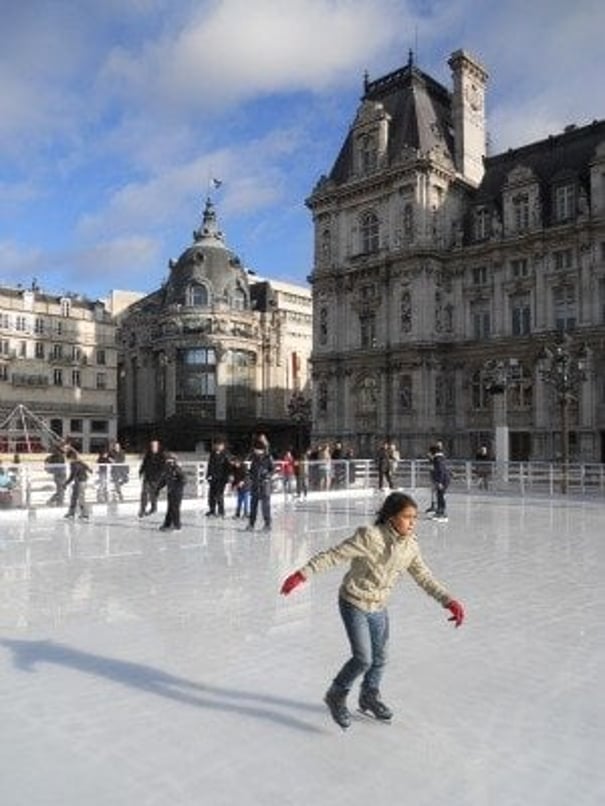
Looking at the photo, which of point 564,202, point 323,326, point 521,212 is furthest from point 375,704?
point 323,326

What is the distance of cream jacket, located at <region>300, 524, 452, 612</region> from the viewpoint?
5.28 meters

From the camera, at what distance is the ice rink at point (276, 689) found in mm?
4621

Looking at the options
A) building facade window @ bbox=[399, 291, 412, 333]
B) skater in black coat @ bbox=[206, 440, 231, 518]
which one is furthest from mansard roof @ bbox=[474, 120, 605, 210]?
skater in black coat @ bbox=[206, 440, 231, 518]

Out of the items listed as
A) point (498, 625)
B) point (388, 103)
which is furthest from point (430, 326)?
point (498, 625)

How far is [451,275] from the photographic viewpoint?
48.4 meters

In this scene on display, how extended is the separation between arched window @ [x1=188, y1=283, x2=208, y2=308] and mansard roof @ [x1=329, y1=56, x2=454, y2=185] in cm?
2310

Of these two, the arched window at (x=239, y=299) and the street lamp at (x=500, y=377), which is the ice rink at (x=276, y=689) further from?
the arched window at (x=239, y=299)

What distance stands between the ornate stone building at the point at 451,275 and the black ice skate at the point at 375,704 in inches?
1484

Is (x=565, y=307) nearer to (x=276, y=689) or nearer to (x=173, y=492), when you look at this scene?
(x=173, y=492)

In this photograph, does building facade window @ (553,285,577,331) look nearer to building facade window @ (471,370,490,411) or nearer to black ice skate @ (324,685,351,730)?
building facade window @ (471,370,490,411)

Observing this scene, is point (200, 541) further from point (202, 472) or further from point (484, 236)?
point (484, 236)

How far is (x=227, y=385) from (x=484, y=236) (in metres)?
31.8

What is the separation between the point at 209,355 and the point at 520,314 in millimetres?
34692

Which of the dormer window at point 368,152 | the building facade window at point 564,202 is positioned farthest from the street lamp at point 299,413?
the building facade window at point 564,202
